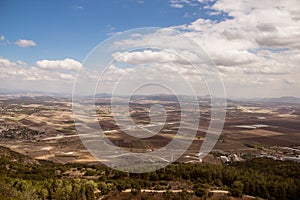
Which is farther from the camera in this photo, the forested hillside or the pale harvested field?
the pale harvested field

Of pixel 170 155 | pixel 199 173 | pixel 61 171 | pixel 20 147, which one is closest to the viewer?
pixel 199 173

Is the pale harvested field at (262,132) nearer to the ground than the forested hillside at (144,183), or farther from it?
nearer to the ground

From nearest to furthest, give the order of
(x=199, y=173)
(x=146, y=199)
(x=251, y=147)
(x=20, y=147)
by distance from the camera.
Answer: (x=146, y=199) < (x=199, y=173) < (x=20, y=147) < (x=251, y=147)

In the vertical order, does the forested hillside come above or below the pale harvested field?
above

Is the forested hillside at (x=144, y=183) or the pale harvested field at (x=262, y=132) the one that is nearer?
the forested hillside at (x=144, y=183)

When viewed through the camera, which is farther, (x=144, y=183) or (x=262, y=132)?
(x=262, y=132)

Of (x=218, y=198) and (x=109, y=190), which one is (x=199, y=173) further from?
(x=109, y=190)

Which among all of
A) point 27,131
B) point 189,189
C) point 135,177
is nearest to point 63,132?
point 27,131

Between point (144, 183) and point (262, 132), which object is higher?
point (144, 183)

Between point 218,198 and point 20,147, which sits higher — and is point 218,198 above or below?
above

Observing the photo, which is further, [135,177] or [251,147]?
[251,147]
